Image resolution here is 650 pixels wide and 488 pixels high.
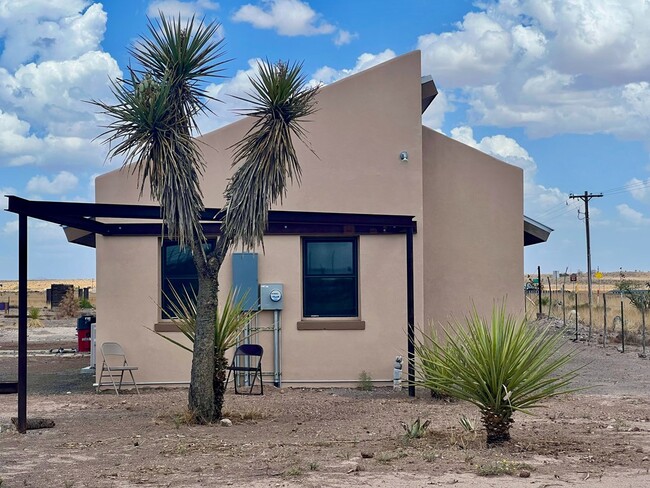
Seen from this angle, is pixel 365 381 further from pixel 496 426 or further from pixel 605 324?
pixel 605 324

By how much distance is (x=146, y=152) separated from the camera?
10.9 meters

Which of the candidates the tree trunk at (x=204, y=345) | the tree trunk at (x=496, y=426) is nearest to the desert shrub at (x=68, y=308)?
the tree trunk at (x=204, y=345)

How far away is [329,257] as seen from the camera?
1548 centimetres

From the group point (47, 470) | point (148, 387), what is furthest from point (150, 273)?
point (47, 470)

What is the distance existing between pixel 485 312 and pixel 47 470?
953 cm

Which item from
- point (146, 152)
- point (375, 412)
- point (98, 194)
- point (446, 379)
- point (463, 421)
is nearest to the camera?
point (446, 379)

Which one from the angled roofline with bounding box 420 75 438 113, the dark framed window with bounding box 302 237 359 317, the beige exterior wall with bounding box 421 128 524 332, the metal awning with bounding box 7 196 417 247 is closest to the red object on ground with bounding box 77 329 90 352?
the metal awning with bounding box 7 196 417 247

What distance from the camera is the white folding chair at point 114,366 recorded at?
48.8 ft

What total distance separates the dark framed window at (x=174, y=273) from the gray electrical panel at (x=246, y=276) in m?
0.66

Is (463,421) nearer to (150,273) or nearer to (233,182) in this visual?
(233,182)

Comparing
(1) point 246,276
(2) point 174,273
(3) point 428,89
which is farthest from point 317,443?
(3) point 428,89

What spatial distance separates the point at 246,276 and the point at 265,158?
432 centimetres

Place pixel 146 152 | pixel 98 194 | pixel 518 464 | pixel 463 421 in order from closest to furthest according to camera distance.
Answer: pixel 518 464 → pixel 463 421 → pixel 146 152 → pixel 98 194

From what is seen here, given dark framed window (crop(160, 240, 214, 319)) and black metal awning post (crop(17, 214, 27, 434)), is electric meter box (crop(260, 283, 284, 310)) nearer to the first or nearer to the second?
dark framed window (crop(160, 240, 214, 319))
